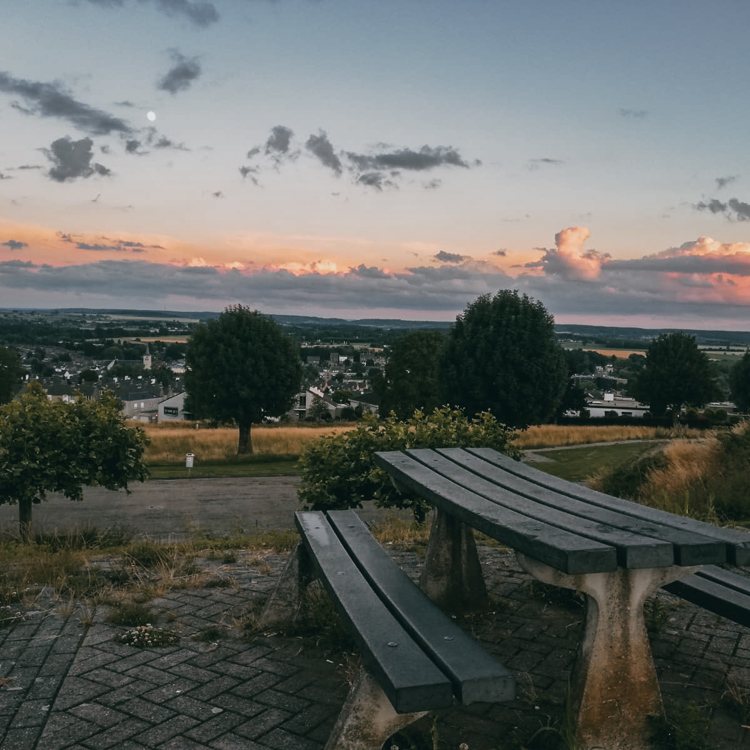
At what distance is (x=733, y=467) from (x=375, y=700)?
9.23m

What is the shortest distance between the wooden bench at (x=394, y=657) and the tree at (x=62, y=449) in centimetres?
678

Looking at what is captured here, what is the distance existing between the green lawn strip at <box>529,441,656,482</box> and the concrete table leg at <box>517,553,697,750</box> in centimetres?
1529

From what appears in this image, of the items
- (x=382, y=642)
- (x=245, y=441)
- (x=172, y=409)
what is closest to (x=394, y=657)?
(x=382, y=642)

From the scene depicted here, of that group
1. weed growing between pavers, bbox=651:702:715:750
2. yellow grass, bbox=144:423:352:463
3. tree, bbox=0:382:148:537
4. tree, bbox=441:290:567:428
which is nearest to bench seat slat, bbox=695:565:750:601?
weed growing between pavers, bbox=651:702:715:750

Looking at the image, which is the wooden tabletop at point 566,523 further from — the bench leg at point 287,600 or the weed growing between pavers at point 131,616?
the weed growing between pavers at point 131,616

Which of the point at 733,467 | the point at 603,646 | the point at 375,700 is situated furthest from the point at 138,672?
the point at 733,467

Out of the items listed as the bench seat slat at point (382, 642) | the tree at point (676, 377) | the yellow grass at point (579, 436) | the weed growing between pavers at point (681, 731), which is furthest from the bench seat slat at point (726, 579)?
the tree at point (676, 377)

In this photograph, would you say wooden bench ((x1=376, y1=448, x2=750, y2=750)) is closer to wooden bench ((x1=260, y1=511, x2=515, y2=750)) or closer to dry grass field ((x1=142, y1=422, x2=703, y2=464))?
wooden bench ((x1=260, y1=511, x2=515, y2=750))

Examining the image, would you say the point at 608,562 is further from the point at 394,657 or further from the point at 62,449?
the point at 62,449

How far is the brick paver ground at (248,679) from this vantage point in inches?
130

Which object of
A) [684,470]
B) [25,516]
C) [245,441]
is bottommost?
[245,441]

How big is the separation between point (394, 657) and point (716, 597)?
1.90m

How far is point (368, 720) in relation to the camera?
2.78 metres

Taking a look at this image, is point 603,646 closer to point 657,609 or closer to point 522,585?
point 657,609
